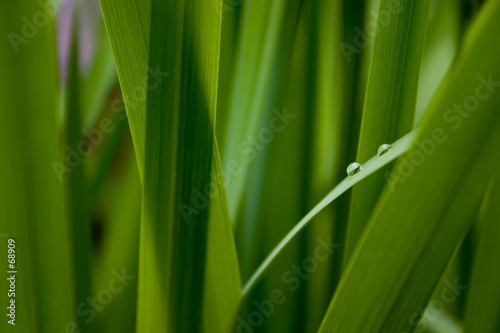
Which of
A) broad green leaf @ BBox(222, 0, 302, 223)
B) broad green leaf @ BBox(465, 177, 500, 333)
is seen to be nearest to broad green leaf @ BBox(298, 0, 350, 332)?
broad green leaf @ BBox(222, 0, 302, 223)

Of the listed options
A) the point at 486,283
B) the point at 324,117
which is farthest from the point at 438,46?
the point at 486,283

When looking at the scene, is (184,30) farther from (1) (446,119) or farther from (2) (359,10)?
(2) (359,10)

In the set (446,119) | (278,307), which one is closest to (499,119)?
(446,119)

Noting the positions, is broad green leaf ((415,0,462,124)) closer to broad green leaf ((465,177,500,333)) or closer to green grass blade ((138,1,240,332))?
broad green leaf ((465,177,500,333))

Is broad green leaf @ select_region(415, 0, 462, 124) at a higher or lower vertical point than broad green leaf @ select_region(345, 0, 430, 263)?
higher

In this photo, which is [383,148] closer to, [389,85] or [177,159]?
[389,85]
